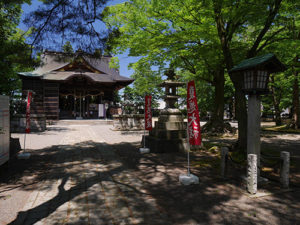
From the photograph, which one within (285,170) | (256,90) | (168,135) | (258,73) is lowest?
(285,170)

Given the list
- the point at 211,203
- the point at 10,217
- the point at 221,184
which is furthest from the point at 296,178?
the point at 10,217

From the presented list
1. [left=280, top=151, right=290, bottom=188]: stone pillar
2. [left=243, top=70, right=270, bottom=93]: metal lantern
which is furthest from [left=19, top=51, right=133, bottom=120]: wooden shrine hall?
[left=280, top=151, right=290, bottom=188]: stone pillar

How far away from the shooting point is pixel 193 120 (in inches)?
184

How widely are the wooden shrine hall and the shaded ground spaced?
56.2 ft

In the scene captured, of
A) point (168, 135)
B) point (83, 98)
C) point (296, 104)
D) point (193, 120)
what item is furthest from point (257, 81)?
point (83, 98)

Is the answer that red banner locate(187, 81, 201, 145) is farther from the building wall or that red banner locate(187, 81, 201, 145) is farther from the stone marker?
the building wall

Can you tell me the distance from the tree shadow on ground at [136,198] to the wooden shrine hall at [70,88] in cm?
1706

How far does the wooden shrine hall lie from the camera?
22602mm

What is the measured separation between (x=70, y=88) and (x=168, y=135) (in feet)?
69.1

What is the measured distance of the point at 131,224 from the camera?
2797 mm

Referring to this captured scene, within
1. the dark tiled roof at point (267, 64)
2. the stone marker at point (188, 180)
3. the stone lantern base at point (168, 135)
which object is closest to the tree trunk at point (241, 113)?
the dark tiled roof at point (267, 64)

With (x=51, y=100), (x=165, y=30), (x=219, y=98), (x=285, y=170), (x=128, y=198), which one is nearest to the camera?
(x=128, y=198)

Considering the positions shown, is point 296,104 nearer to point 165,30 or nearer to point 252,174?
point 165,30

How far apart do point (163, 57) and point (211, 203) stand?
820 centimetres
